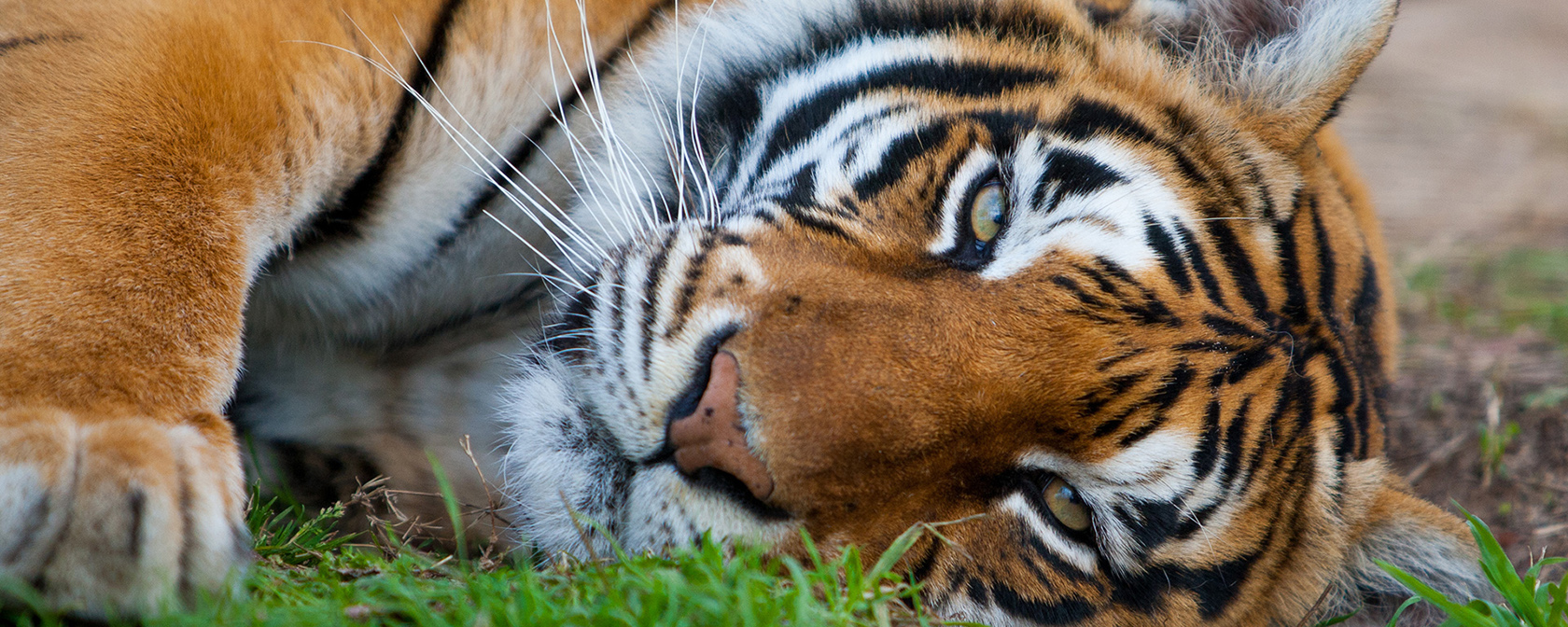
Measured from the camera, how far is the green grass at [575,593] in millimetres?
1192

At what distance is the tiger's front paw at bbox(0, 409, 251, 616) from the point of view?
117 cm

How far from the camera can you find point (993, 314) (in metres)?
1.54

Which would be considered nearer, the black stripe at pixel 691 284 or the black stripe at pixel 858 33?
the black stripe at pixel 691 284

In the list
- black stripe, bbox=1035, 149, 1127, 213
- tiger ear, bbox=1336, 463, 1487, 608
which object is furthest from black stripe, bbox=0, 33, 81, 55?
tiger ear, bbox=1336, 463, 1487, 608

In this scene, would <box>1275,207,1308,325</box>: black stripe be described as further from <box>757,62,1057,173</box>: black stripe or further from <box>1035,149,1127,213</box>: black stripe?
<box>757,62,1057,173</box>: black stripe

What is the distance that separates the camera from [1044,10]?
2.00m

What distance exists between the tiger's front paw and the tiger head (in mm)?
454

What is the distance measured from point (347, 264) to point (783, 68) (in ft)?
2.75

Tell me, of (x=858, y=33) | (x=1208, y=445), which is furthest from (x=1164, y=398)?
(x=858, y=33)

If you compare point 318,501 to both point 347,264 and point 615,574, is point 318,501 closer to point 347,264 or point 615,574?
point 347,264

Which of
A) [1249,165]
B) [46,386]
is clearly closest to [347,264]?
[46,386]

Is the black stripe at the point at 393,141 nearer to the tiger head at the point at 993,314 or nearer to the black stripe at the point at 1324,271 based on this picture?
the tiger head at the point at 993,314

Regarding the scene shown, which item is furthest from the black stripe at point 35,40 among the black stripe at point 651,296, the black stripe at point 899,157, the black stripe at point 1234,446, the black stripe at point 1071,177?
the black stripe at point 1234,446

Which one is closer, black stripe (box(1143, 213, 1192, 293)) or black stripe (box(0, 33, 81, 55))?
black stripe (box(0, 33, 81, 55))
